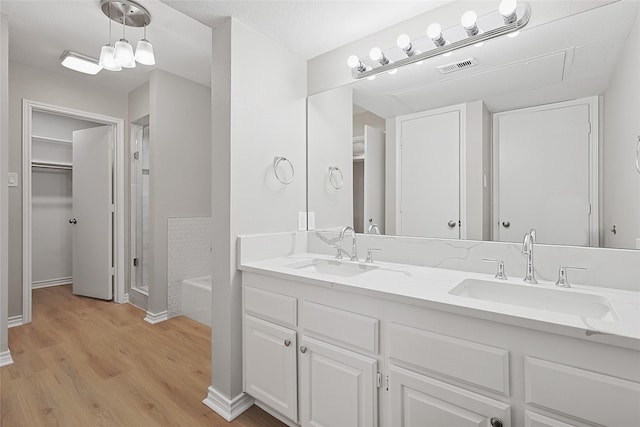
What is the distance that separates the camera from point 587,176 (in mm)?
1437

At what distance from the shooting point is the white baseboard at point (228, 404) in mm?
1781

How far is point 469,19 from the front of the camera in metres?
1.53

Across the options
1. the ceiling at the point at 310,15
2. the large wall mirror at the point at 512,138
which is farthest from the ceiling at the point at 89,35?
the large wall mirror at the point at 512,138

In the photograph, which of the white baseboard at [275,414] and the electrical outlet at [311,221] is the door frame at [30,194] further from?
the white baseboard at [275,414]

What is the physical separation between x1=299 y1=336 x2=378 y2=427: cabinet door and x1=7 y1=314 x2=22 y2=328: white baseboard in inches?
120

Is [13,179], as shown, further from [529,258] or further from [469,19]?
[529,258]

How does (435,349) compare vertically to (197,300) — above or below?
above

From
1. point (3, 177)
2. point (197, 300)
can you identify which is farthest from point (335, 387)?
point (3, 177)

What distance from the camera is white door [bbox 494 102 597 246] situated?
145 cm

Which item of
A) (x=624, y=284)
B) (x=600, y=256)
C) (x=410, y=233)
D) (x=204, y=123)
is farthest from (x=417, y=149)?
(x=204, y=123)

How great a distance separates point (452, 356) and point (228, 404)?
52.0 inches

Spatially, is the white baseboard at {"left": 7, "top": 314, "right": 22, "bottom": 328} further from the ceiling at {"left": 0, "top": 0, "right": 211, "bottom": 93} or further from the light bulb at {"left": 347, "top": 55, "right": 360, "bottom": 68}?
the light bulb at {"left": 347, "top": 55, "right": 360, "bottom": 68}

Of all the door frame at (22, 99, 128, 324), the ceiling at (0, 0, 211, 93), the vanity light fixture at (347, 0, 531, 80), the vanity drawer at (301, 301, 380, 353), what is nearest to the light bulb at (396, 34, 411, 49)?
the vanity light fixture at (347, 0, 531, 80)

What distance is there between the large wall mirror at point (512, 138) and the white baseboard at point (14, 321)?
3.18m
